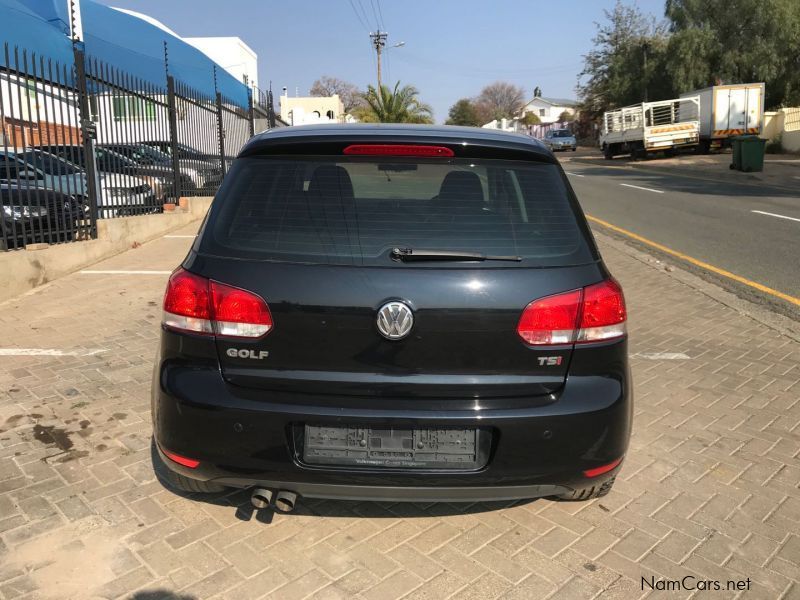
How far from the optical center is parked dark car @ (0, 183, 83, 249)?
22.7ft

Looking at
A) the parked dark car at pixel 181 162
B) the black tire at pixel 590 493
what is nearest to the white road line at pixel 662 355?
the black tire at pixel 590 493

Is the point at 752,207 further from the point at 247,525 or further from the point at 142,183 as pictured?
the point at 247,525

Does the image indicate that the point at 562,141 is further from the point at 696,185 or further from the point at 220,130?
the point at 220,130

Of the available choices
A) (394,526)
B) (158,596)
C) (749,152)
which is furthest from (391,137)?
(749,152)

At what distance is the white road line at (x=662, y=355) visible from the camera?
16.7 ft

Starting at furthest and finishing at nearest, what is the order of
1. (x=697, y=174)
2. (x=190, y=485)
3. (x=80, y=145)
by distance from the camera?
(x=697, y=174), (x=80, y=145), (x=190, y=485)

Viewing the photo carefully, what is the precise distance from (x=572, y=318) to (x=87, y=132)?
762 centimetres

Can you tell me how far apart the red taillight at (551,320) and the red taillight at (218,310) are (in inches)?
37.6

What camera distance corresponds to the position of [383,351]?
94.0 inches

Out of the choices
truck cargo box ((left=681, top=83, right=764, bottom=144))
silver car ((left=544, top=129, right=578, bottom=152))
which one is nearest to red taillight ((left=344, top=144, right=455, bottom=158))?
truck cargo box ((left=681, top=83, right=764, bottom=144))

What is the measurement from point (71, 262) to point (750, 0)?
1627 inches

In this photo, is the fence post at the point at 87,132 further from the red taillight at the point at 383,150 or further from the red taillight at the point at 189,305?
the red taillight at the point at 383,150

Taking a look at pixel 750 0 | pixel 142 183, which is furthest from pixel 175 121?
pixel 750 0

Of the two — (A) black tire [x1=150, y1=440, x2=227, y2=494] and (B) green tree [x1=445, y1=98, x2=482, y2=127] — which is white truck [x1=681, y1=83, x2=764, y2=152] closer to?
(A) black tire [x1=150, y1=440, x2=227, y2=494]
